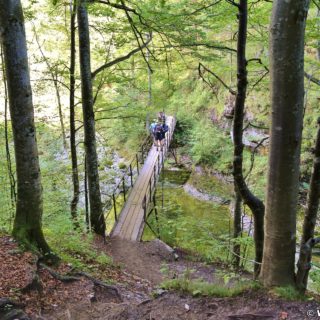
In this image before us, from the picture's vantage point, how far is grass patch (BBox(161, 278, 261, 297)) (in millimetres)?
3252

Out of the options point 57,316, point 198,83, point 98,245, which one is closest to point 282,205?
point 57,316

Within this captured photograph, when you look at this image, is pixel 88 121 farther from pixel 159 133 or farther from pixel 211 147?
pixel 211 147

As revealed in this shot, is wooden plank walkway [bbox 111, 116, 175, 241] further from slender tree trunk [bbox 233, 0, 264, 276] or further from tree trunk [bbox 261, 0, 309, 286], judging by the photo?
tree trunk [bbox 261, 0, 309, 286]

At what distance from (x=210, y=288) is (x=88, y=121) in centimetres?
581

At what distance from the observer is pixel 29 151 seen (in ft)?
14.9

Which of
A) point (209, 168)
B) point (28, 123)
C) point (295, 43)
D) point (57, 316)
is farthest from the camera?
point (209, 168)

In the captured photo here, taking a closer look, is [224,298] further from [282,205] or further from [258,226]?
[282,205]

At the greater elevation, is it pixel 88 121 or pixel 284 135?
pixel 88 121

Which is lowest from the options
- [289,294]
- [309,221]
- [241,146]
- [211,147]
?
[289,294]

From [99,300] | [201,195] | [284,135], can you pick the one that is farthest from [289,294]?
[201,195]

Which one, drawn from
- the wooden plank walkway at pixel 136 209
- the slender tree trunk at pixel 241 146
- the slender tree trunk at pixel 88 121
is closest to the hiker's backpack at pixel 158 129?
the wooden plank walkway at pixel 136 209

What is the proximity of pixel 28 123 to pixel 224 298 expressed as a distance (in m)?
3.23

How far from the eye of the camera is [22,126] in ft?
14.5

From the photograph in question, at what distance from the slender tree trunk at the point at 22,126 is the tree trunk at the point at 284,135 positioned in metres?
3.13
